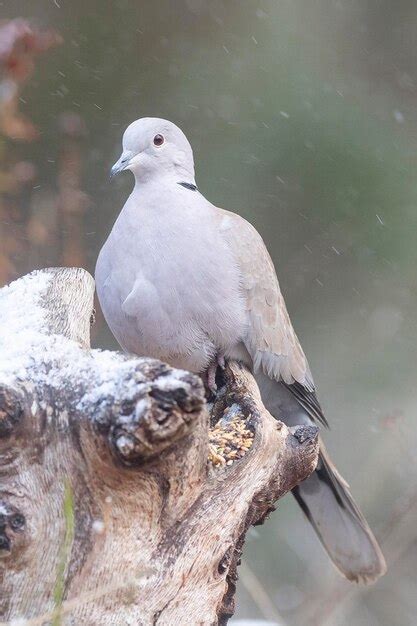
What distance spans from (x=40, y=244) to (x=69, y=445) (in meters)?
2.01

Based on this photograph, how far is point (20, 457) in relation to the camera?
5.07 feet

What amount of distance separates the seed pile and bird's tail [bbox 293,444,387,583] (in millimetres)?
693

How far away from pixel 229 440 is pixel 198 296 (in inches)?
23.0

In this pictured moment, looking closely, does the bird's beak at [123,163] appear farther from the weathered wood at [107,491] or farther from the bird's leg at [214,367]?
the weathered wood at [107,491]

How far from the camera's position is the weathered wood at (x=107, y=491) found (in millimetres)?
1402

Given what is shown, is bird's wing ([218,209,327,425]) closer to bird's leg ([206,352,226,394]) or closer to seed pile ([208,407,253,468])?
bird's leg ([206,352,226,394])

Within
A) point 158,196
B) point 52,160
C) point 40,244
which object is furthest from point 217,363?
point 52,160

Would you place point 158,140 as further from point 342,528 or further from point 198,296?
point 342,528

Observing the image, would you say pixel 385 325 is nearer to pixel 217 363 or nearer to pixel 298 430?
pixel 217 363

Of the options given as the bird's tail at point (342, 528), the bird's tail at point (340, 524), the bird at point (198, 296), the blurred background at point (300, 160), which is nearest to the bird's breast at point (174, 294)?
the bird at point (198, 296)

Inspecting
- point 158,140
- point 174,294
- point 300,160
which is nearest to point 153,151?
point 158,140

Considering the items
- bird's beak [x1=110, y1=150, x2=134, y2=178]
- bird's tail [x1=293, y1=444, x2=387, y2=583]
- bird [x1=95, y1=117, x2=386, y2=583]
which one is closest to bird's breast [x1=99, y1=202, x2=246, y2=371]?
bird [x1=95, y1=117, x2=386, y2=583]

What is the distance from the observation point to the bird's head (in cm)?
257

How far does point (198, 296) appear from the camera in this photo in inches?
94.6
